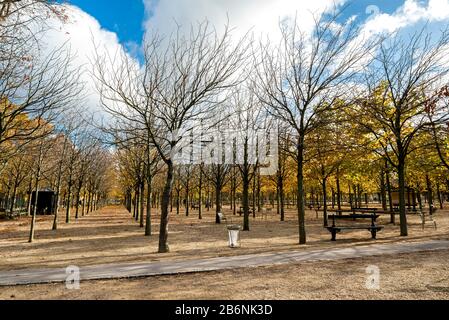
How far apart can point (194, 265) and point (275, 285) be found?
2.44 metres

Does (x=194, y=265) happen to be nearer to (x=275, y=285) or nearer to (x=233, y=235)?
(x=275, y=285)

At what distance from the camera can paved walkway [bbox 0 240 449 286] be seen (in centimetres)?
619

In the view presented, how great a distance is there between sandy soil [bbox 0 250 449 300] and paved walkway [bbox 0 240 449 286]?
1.15 ft

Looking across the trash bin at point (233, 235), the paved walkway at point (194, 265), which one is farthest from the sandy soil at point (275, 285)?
the trash bin at point (233, 235)

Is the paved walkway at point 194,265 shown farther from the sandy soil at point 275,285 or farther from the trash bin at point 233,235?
the trash bin at point 233,235

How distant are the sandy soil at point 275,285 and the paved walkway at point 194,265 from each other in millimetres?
351

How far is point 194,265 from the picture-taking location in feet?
23.5

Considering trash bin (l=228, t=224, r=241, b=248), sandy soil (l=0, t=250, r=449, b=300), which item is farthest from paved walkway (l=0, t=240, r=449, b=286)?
trash bin (l=228, t=224, r=241, b=248)

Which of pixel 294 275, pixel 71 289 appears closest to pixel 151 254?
pixel 71 289

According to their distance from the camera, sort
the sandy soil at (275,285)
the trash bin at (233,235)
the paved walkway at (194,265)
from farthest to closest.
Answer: the trash bin at (233,235)
the paved walkway at (194,265)
the sandy soil at (275,285)

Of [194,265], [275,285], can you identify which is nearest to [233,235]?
[194,265]

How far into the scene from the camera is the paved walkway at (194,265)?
6.19m
